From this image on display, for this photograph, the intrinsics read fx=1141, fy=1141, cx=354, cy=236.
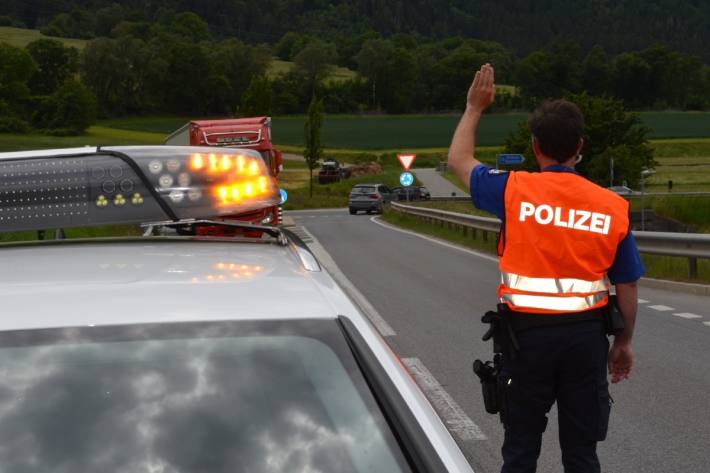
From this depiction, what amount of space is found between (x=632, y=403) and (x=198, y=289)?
18.9 feet

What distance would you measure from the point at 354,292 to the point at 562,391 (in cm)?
1157

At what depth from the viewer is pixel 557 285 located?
Answer: 14.2 ft

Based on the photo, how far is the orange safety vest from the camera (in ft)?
14.2

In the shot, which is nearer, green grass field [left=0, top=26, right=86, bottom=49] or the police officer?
the police officer

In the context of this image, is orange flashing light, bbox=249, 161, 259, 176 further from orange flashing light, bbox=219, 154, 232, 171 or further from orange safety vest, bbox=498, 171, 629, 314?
orange safety vest, bbox=498, 171, 629, 314

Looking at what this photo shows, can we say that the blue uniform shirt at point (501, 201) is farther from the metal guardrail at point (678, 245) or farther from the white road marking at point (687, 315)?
the metal guardrail at point (678, 245)

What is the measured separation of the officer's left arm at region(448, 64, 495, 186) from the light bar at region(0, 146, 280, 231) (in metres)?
1.24

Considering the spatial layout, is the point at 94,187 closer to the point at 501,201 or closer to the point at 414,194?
the point at 501,201

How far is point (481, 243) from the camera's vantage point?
87.9 feet

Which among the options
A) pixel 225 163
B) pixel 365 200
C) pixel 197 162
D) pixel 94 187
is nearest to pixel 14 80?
pixel 365 200

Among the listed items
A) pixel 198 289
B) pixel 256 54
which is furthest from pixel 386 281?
pixel 256 54

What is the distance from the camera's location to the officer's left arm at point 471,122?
4.59 metres

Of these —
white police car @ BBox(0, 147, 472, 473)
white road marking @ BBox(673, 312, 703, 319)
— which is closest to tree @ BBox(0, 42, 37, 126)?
white road marking @ BBox(673, 312, 703, 319)

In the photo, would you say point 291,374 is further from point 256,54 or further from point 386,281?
point 256,54
